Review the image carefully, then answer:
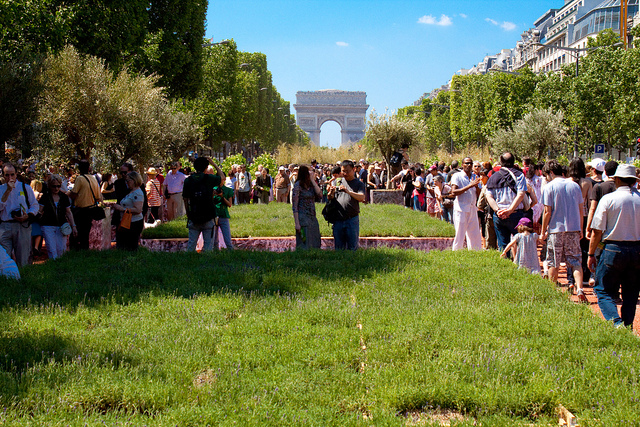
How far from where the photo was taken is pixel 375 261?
7.91 metres

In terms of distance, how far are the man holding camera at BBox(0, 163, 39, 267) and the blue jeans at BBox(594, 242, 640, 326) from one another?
735 cm

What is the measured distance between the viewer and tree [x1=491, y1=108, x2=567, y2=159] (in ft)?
136

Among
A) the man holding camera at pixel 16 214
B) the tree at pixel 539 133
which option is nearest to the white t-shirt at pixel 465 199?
the man holding camera at pixel 16 214

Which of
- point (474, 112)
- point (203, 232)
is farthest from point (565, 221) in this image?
point (474, 112)

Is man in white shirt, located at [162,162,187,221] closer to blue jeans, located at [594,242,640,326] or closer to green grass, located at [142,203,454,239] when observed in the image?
green grass, located at [142,203,454,239]

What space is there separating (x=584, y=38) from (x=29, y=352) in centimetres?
7701

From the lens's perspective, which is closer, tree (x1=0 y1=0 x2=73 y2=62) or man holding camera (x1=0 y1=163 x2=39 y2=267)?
man holding camera (x1=0 y1=163 x2=39 y2=267)

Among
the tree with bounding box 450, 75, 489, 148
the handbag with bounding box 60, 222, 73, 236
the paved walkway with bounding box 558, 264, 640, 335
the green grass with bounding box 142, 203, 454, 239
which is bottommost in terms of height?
the paved walkway with bounding box 558, 264, 640, 335

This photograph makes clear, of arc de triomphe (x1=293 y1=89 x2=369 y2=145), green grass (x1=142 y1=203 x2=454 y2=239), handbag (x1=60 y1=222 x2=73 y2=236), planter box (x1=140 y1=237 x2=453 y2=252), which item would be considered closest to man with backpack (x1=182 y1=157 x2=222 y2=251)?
handbag (x1=60 y1=222 x2=73 y2=236)

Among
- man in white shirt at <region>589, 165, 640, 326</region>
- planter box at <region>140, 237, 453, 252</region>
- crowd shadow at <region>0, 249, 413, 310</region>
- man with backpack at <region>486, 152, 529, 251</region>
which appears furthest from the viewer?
planter box at <region>140, 237, 453, 252</region>

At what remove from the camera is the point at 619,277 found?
5758mm

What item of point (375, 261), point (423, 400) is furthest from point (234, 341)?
point (375, 261)

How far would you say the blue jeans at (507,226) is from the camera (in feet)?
27.1

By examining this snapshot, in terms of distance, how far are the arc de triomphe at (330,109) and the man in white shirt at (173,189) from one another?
119 metres
